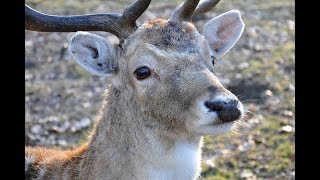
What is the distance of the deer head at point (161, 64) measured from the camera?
4.08 metres

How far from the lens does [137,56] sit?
4.54m

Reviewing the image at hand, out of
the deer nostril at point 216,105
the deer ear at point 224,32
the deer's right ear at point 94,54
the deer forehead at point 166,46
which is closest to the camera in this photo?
the deer nostril at point 216,105

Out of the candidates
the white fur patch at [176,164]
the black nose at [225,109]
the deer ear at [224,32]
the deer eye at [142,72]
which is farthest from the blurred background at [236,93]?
the black nose at [225,109]

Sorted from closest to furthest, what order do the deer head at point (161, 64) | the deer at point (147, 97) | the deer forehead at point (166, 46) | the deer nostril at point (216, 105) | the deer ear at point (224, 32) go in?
the deer nostril at point (216, 105) < the deer head at point (161, 64) < the deer at point (147, 97) < the deer forehead at point (166, 46) < the deer ear at point (224, 32)

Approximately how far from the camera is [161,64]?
436cm

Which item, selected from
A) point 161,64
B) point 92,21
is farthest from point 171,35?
point 92,21

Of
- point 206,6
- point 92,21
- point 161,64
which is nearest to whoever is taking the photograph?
point 161,64

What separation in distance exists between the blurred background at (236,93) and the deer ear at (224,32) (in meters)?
0.86

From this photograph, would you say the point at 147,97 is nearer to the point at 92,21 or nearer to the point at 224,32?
the point at 92,21

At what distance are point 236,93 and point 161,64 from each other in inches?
171

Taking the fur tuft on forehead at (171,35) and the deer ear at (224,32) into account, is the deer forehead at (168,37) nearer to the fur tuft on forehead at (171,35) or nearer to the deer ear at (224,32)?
the fur tuft on forehead at (171,35)

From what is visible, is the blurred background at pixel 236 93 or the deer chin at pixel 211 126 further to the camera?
the blurred background at pixel 236 93
